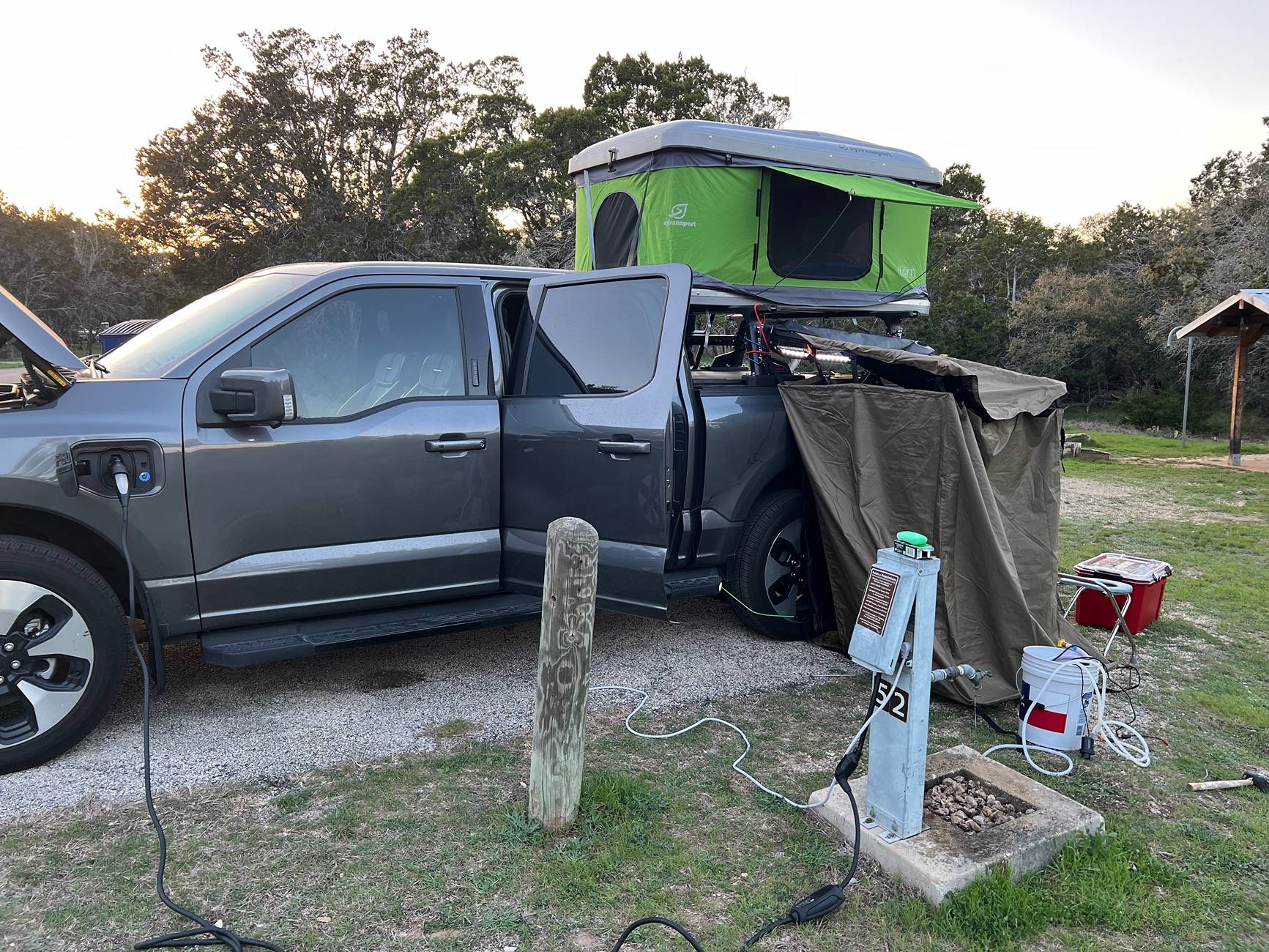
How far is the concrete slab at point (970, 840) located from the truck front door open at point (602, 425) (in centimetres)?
138

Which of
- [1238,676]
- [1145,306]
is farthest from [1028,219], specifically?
[1238,676]

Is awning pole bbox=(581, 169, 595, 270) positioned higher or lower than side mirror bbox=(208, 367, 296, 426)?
higher

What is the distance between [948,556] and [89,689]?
3.81 metres

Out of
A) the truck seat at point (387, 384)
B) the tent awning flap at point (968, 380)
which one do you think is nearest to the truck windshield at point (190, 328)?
the truck seat at point (387, 384)

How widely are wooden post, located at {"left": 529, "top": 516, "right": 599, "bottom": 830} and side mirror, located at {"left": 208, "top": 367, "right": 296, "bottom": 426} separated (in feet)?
4.29

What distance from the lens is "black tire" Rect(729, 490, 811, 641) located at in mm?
4867

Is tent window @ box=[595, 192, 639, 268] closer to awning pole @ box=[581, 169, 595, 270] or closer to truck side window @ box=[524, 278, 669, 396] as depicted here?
awning pole @ box=[581, 169, 595, 270]

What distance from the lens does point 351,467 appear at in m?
3.74

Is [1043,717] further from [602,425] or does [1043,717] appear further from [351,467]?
[351,467]

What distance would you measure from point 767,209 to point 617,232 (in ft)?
3.69

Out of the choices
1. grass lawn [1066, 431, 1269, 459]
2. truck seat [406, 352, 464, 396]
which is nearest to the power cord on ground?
truck seat [406, 352, 464, 396]

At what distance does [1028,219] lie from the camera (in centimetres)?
4125

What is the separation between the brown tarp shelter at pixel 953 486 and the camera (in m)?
4.20

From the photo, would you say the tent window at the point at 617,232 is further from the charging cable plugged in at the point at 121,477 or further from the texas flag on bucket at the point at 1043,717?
the texas flag on bucket at the point at 1043,717
